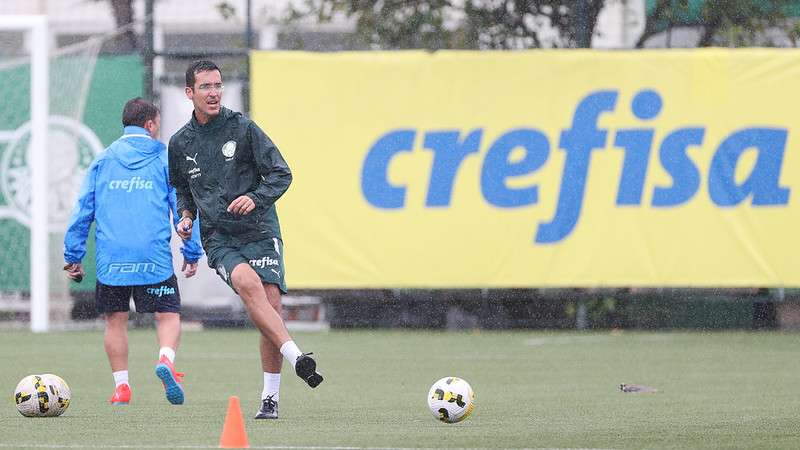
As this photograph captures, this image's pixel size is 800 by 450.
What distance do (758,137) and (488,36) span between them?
3104 mm

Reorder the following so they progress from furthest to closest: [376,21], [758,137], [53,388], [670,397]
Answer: [376,21] → [758,137] → [670,397] → [53,388]

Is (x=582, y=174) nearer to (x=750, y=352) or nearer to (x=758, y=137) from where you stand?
(x=758, y=137)

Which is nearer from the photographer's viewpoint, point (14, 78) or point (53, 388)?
point (53, 388)

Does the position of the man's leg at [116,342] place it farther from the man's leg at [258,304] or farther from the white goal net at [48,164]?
the white goal net at [48,164]

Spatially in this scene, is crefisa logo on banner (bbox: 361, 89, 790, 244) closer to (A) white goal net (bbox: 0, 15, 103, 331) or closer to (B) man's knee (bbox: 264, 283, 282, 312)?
(A) white goal net (bbox: 0, 15, 103, 331)

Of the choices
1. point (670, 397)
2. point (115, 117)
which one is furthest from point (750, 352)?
point (115, 117)

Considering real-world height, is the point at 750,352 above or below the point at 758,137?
below

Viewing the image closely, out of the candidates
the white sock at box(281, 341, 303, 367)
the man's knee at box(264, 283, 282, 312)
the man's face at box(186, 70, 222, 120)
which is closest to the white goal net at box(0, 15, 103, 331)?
the man's face at box(186, 70, 222, 120)

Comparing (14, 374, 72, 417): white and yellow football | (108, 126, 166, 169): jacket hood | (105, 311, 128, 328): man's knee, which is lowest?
(105, 311, 128, 328): man's knee

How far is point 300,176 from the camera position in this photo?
18.1 meters

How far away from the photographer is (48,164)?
60.8 feet

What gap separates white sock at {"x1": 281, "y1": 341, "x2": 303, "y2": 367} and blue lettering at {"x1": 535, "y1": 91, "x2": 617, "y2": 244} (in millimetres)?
9296

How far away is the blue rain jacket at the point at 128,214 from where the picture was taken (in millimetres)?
10453

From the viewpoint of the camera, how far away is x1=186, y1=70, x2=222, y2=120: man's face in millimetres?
9141
